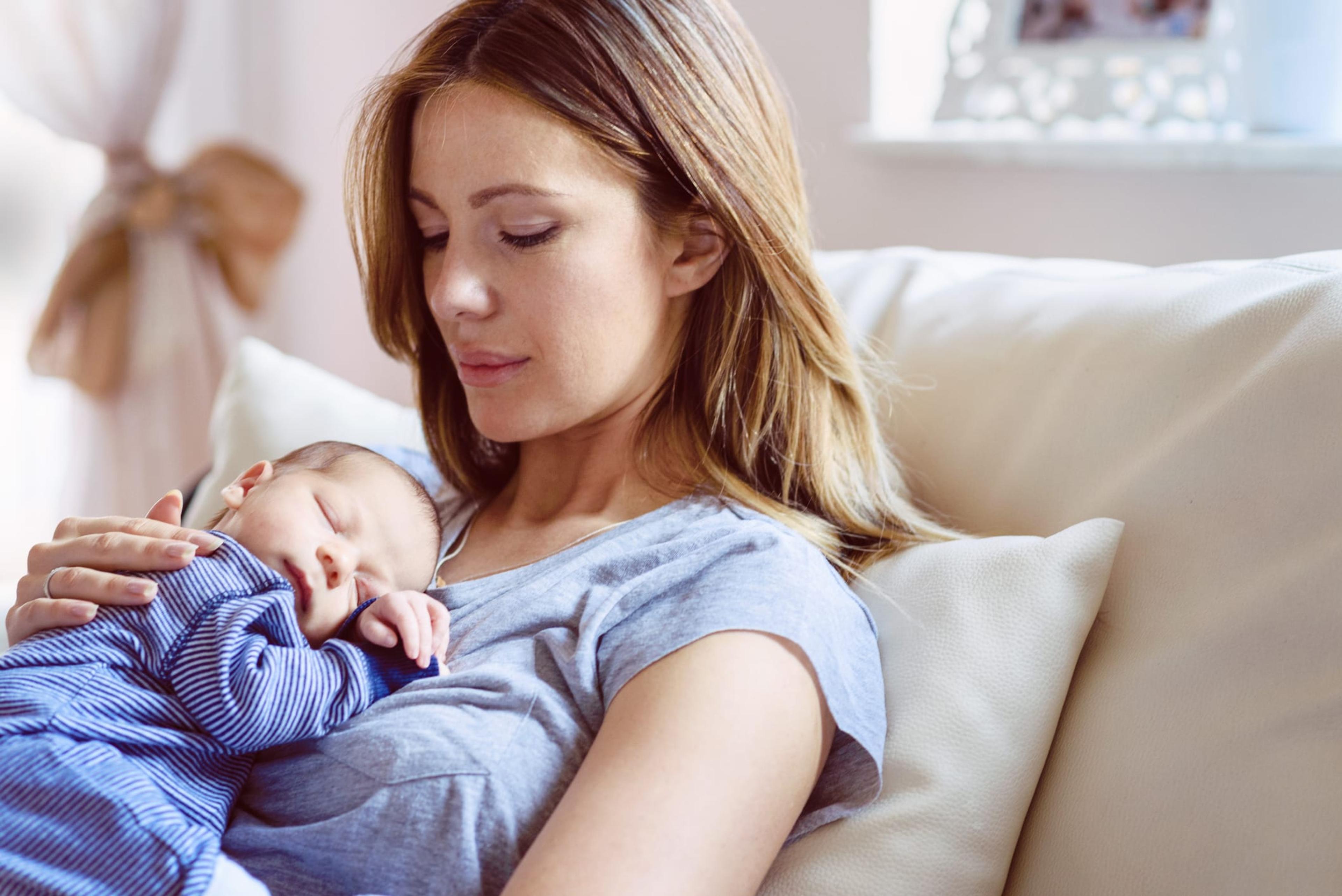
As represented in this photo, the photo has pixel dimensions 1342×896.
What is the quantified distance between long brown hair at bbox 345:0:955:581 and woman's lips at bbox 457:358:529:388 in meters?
0.17

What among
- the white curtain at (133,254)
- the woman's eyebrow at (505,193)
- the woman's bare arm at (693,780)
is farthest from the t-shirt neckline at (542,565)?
the white curtain at (133,254)

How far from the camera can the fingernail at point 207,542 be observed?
41.6 inches

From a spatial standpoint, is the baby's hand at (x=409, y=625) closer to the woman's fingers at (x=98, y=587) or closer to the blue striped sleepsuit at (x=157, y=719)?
the blue striped sleepsuit at (x=157, y=719)

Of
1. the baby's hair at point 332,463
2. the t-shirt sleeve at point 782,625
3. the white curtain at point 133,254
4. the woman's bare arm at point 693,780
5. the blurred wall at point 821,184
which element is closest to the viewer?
the woman's bare arm at point 693,780

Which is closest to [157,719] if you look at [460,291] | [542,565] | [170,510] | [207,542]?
[207,542]

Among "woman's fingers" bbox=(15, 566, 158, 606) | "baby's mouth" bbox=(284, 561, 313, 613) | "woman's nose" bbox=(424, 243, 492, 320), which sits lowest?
"baby's mouth" bbox=(284, 561, 313, 613)

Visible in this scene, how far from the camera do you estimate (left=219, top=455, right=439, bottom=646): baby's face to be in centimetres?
111

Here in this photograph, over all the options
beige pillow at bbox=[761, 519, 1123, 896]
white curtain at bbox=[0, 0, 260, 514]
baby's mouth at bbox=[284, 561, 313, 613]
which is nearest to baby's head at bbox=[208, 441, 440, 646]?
baby's mouth at bbox=[284, 561, 313, 613]

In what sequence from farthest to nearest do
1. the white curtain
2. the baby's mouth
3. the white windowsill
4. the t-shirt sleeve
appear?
the white curtain → the white windowsill → the baby's mouth → the t-shirt sleeve

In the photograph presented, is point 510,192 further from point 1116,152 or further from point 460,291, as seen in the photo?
point 1116,152

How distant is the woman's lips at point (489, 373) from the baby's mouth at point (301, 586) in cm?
28

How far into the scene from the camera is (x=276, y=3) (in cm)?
327

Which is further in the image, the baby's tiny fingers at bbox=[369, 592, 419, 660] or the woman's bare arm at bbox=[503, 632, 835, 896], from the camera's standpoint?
the baby's tiny fingers at bbox=[369, 592, 419, 660]

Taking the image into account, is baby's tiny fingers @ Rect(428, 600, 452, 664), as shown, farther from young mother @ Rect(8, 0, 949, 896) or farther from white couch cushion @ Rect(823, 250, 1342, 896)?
white couch cushion @ Rect(823, 250, 1342, 896)
